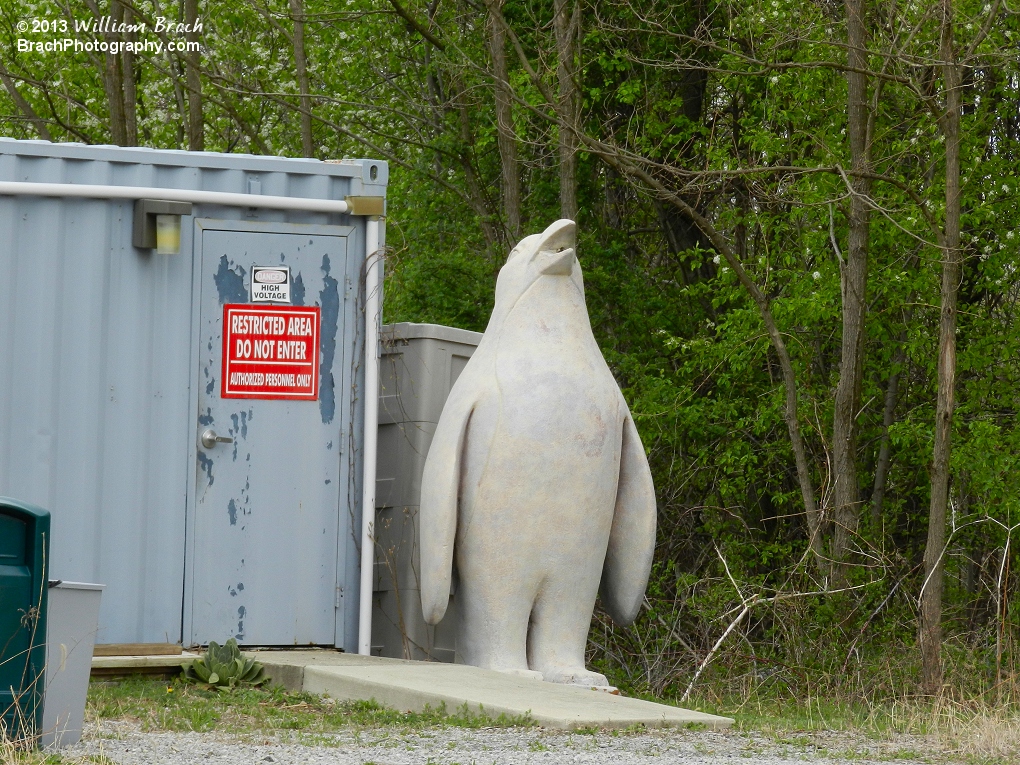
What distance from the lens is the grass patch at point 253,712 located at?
5.29m

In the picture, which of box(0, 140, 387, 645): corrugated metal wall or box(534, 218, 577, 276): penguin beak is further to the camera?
box(534, 218, 577, 276): penguin beak

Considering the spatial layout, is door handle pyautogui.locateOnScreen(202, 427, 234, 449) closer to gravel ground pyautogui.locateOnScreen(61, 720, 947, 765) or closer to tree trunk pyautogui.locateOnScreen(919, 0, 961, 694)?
gravel ground pyautogui.locateOnScreen(61, 720, 947, 765)

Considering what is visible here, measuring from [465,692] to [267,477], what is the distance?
2.17 metres

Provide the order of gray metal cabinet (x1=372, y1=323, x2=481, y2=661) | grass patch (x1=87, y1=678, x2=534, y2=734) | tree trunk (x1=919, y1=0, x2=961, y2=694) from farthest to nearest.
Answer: tree trunk (x1=919, y1=0, x2=961, y2=694) < gray metal cabinet (x1=372, y1=323, x2=481, y2=661) < grass patch (x1=87, y1=678, x2=534, y2=734)

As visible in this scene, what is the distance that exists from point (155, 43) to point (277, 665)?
11.8 m

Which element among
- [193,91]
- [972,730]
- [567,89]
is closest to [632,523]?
[972,730]

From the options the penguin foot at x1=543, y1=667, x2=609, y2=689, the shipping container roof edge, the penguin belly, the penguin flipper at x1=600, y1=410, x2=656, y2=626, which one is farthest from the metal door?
the penguin flipper at x1=600, y1=410, x2=656, y2=626

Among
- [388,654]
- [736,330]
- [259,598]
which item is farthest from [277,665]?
[736,330]

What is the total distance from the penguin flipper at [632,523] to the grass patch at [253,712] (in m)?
1.98

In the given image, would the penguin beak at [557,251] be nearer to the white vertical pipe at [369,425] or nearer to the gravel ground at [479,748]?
the white vertical pipe at [369,425]

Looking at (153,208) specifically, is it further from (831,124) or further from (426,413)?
(831,124)

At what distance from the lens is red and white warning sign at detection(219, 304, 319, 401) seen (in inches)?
291

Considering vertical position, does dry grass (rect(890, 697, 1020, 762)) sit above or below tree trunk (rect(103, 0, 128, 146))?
below

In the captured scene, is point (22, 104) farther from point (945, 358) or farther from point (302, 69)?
point (945, 358)
